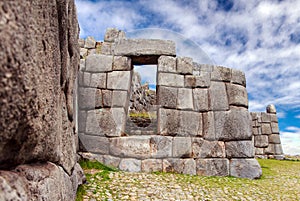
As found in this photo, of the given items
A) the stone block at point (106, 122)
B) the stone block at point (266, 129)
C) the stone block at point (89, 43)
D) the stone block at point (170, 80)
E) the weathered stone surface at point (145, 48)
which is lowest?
the stone block at point (106, 122)

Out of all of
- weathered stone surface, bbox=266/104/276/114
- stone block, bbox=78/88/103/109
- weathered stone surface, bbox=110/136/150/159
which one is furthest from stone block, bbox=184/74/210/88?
weathered stone surface, bbox=266/104/276/114

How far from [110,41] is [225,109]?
21.3 ft

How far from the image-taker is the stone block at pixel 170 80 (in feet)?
20.0

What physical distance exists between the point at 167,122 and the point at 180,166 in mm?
1140

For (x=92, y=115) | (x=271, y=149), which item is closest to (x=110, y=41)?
(x=92, y=115)

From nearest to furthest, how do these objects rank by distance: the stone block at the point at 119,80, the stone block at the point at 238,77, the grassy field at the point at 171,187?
the grassy field at the point at 171,187, the stone block at the point at 119,80, the stone block at the point at 238,77

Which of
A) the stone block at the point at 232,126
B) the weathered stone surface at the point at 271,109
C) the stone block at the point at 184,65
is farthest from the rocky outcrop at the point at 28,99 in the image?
the weathered stone surface at the point at 271,109

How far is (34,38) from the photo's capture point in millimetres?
1122

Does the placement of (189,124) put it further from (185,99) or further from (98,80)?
(98,80)

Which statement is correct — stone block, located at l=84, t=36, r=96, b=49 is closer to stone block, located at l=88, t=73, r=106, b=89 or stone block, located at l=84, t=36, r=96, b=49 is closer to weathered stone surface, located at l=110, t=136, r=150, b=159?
stone block, located at l=88, t=73, r=106, b=89

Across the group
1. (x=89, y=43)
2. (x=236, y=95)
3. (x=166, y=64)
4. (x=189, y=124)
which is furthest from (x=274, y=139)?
(x=89, y=43)

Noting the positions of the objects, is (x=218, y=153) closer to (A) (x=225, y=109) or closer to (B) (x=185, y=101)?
(A) (x=225, y=109)

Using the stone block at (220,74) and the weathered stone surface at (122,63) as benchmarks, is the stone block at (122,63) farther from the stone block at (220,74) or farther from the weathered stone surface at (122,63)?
the stone block at (220,74)

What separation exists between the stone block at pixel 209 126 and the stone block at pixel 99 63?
9.74 feet
